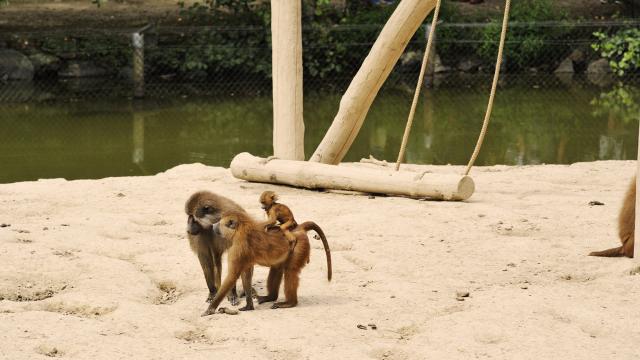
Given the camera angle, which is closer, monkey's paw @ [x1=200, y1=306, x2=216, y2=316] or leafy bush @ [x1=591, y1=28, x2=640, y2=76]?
monkey's paw @ [x1=200, y1=306, x2=216, y2=316]

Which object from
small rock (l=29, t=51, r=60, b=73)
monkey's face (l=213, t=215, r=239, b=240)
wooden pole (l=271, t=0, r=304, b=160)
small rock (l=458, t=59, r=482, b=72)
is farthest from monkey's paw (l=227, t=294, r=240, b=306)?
small rock (l=458, t=59, r=482, b=72)

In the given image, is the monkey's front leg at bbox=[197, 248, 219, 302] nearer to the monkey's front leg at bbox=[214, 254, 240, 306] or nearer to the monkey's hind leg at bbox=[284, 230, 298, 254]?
the monkey's front leg at bbox=[214, 254, 240, 306]

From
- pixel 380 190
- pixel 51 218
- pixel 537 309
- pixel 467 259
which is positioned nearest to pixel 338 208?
pixel 380 190

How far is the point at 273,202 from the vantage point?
15.4 ft

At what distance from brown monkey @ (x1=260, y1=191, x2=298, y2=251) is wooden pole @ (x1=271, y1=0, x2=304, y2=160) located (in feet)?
10.8

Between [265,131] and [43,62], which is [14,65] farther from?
[265,131]

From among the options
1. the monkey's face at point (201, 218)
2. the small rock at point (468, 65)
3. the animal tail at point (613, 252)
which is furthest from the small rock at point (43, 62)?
the monkey's face at point (201, 218)

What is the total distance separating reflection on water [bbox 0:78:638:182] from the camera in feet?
36.6

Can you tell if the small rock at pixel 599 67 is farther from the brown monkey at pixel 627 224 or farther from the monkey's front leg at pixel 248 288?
the monkey's front leg at pixel 248 288

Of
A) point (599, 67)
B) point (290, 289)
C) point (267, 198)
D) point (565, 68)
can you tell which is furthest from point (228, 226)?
point (599, 67)

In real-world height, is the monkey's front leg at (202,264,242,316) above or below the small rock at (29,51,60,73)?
below

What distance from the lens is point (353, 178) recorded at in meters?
7.30

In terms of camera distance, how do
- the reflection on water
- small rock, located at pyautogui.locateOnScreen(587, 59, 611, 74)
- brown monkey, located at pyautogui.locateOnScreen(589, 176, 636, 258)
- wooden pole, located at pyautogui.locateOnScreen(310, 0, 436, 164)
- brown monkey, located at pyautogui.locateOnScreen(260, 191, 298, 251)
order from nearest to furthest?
brown monkey, located at pyautogui.locateOnScreen(260, 191, 298, 251) < brown monkey, located at pyautogui.locateOnScreen(589, 176, 636, 258) < wooden pole, located at pyautogui.locateOnScreen(310, 0, 436, 164) < the reflection on water < small rock, located at pyautogui.locateOnScreen(587, 59, 611, 74)

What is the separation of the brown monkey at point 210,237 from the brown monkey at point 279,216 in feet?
0.42
